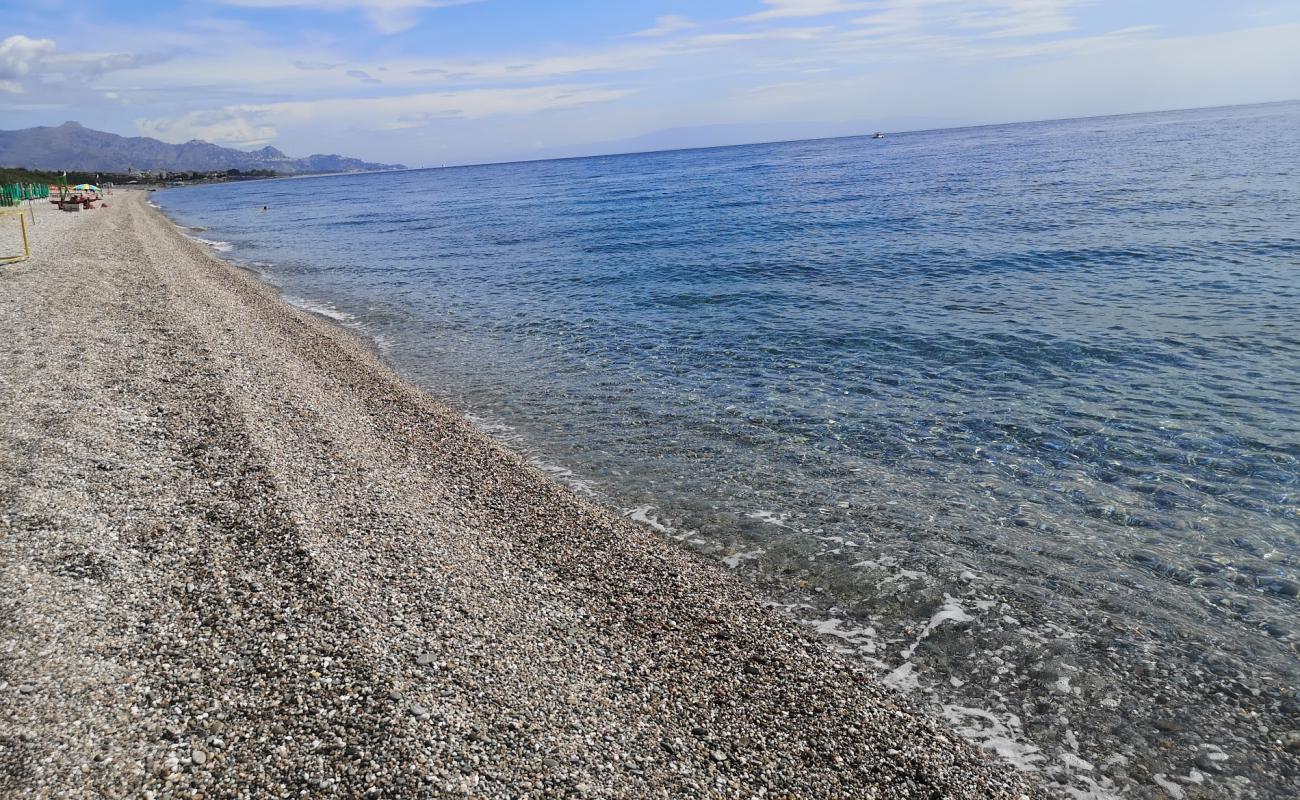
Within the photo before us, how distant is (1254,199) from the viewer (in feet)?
110

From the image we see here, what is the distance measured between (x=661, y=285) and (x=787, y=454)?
53.6ft

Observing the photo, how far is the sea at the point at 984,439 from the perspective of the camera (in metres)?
6.98

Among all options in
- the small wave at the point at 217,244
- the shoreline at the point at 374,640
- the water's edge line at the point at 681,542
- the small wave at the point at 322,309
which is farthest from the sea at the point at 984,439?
the small wave at the point at 217,244

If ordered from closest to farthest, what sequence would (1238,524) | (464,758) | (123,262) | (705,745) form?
(464,758) < (705,745) < (1238,524) < (123,262)

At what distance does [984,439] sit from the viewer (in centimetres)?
1231

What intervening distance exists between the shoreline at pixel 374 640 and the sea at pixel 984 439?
1.18 m

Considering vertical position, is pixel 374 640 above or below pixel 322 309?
below

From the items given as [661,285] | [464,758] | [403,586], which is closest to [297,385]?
[403,586]

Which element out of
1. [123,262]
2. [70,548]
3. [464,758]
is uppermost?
[123,262]

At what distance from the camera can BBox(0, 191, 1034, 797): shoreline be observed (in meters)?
5.30

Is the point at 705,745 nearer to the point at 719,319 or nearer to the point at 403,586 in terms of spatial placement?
the point at 403,586

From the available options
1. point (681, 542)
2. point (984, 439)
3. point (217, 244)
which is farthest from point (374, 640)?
point (217, 244)

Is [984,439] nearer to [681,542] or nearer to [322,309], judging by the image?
[681,542]

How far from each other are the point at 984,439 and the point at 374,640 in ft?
34.5
